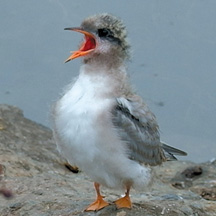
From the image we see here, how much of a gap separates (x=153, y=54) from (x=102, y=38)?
125 inches

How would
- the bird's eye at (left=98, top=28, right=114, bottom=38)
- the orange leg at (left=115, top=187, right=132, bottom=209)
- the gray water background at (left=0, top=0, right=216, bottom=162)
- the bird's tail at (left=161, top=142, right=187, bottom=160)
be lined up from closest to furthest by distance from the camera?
the bird's eye at (left=98, top=28, right=114, bottom=38) < the orange leg at (left=115, top=187, right=132, bottom=209) < the bird's tail at (left=161, top=142, right=187, bottom=160) < the gray water background at (left=0, top=0, right=216, bottom=162)

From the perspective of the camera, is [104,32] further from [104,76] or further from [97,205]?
[97,205]

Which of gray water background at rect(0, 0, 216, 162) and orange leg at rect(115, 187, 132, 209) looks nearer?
orange leg at rect(115, 187, 132, 209)

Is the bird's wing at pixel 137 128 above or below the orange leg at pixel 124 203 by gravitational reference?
above

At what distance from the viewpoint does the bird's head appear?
330 cm

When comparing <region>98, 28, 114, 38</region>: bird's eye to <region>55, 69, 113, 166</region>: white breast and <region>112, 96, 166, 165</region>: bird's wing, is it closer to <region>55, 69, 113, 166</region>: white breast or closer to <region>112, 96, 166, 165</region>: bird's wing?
<region>55, 69, 113, 166</region>: white breast

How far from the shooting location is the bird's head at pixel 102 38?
3299 mm

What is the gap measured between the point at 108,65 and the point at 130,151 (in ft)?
1.51

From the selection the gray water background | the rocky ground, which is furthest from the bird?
the gray water background

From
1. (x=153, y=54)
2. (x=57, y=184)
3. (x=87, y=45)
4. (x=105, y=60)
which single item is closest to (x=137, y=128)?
(x=105, y=60)

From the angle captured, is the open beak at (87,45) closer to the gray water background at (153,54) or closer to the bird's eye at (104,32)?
the bird's eye at (104,32)

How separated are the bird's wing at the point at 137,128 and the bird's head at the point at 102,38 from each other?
25cm

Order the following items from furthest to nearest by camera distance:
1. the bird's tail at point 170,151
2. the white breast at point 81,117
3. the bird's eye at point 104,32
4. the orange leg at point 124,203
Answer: the bird's tail at point 170,151 → the orange leg at point 124,203 → the bird's eye at point 104,32 → the white breast at point 81,117

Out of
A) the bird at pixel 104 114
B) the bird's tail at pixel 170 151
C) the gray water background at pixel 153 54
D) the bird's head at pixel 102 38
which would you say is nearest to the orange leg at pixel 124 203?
the bird at pixel 104 114
